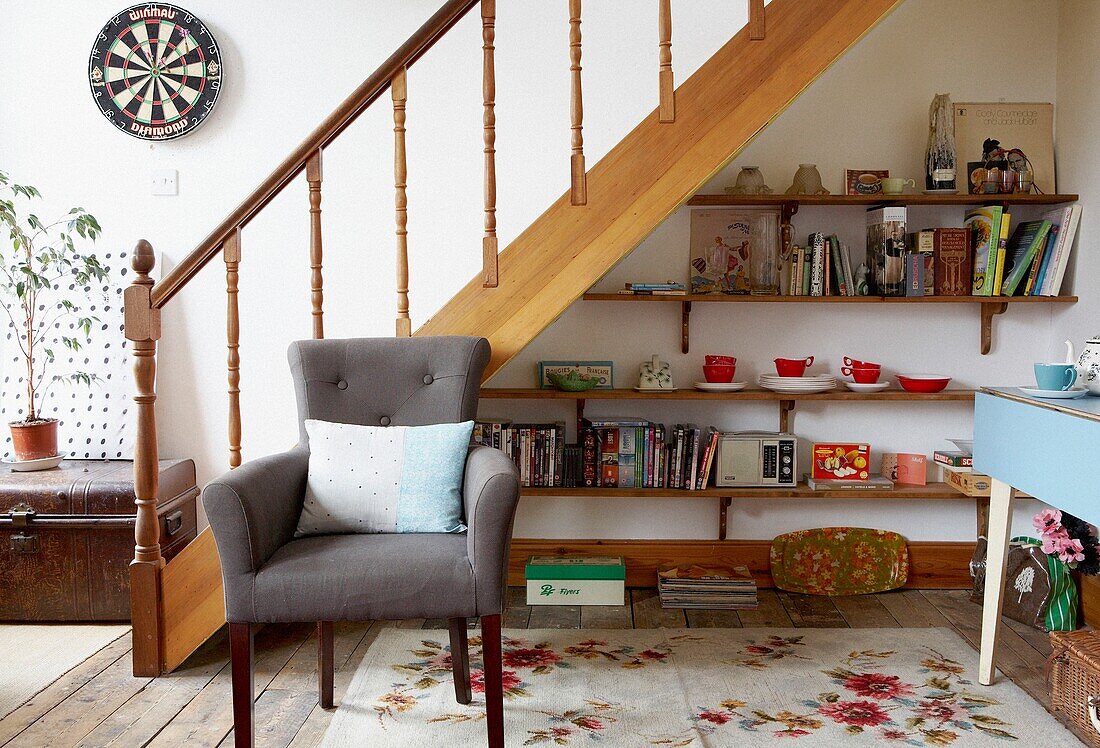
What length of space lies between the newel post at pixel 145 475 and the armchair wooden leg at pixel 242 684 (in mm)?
723

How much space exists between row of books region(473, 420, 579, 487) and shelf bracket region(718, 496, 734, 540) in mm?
639

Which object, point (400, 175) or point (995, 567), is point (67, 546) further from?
point (995, 567)

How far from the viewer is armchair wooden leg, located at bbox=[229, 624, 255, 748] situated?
1878 mm

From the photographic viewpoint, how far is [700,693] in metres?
2.40

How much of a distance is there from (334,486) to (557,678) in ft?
2.77

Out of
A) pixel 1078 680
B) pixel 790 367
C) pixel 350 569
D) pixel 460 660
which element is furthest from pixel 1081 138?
pixel 350 569

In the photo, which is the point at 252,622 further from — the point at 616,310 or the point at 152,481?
the point at 616,310

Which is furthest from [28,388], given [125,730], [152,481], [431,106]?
[431,106]

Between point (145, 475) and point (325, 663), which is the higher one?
point (145, 475)

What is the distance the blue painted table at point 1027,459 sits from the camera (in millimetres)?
1961

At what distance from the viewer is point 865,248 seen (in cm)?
336

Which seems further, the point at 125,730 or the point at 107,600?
the point at 107,600

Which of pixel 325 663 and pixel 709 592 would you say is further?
pixel 709 592

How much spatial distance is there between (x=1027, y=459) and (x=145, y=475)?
2.27 meters
